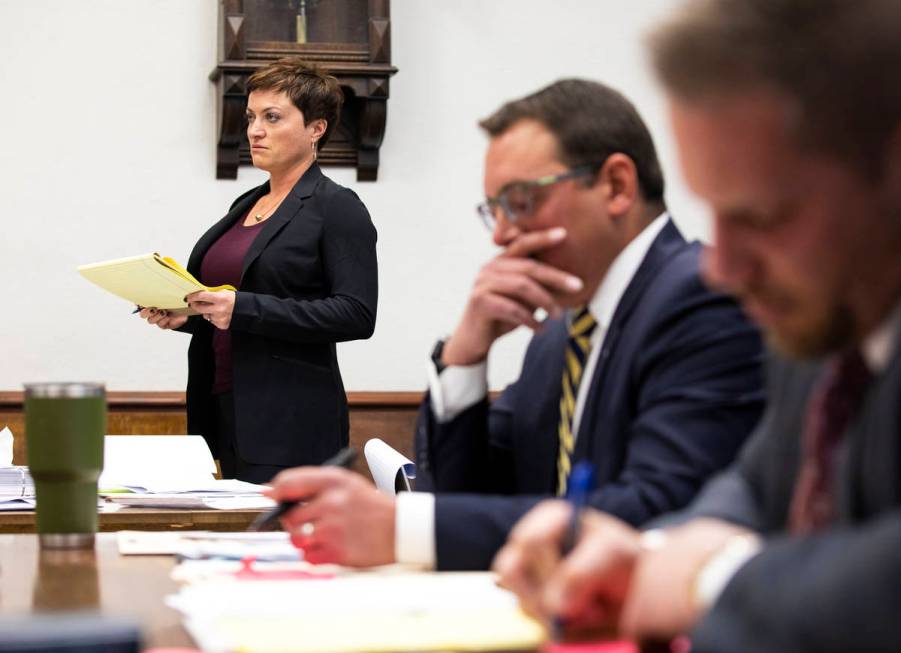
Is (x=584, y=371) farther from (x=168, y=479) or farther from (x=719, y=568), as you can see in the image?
(x=168, y=479)

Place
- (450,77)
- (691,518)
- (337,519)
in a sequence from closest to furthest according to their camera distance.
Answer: (691,518)
(337,519)
(450,77)

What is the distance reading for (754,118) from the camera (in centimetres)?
98

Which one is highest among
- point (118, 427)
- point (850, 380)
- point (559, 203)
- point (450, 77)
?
point (450, 77)

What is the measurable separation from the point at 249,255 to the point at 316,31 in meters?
1.31

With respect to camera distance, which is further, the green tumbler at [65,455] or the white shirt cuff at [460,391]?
the white shirt cuff at [460,391]

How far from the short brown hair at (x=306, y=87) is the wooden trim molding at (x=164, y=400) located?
1065 millimetres

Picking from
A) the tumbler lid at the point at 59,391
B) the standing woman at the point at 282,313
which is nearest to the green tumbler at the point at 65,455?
the tumbler lid at the point at 59,391

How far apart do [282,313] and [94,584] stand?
226cm

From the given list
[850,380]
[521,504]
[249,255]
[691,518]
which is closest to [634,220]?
[521,504]

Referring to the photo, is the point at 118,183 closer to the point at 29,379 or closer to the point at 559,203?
Result: the point at 29,379

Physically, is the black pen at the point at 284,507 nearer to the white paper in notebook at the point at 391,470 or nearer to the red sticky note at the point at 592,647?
the red sticky note at the point at 592,647

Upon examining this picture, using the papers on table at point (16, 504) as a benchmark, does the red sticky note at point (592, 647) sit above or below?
above

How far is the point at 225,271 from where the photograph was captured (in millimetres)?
4207

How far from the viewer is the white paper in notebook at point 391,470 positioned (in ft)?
9.28
